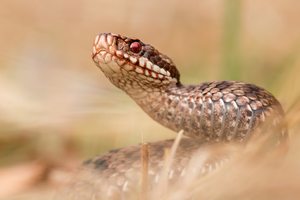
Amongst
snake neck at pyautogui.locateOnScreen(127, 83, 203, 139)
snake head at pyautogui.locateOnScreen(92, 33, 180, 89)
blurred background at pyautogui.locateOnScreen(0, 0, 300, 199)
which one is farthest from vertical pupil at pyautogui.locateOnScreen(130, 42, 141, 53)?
blurred background at pyautogui.locateOnScreen(0, 0, 300, 199)

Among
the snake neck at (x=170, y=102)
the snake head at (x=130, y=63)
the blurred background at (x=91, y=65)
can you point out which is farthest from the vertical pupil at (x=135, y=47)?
the blurred background at (x=91, y=65)

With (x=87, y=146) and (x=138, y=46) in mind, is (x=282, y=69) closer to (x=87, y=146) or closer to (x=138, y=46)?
(x=87, y=146)

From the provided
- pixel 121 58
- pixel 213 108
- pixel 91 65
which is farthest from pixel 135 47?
pixel 91 65

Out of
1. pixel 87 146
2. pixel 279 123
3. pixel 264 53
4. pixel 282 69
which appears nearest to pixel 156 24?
pixel 264 53

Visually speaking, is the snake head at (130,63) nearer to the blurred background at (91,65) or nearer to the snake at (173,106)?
the snake at (173,106)

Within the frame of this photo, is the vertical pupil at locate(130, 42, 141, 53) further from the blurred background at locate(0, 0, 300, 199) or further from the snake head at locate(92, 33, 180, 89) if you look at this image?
the blurred background at locate(0, 0, 300, 199)
